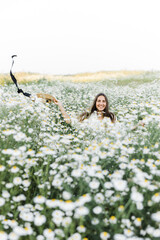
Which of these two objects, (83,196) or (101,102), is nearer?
(83,196)

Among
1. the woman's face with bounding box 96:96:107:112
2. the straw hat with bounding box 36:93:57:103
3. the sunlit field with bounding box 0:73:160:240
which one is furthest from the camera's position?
the straw hat with bounding box 36:93:57:103

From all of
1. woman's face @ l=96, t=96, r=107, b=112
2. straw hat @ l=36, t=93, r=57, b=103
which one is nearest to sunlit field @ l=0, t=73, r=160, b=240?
woman's face @ l=96, t=96, r=107, b=112

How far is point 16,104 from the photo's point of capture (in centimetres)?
472

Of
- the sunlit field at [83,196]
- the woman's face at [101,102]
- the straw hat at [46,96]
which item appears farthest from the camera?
the straw hat at [46,96]

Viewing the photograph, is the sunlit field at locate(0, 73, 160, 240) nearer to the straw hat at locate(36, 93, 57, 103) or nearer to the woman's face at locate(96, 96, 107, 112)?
the woman's face at locate(96, 96, 107, 112)

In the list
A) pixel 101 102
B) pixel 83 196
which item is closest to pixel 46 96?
pixel 101 102

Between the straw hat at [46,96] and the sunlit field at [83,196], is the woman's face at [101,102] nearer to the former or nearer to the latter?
the straw hat at [46,96]

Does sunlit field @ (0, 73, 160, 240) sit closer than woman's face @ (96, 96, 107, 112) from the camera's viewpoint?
Yes

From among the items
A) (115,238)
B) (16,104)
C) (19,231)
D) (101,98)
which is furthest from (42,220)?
(101,98)

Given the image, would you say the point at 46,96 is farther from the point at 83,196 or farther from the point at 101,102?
the point at 83,196

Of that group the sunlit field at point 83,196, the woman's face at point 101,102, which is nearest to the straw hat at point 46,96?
the woman's face at point 101,102

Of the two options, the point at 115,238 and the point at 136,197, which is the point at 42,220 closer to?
the point at 115,238

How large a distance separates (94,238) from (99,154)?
87 cm

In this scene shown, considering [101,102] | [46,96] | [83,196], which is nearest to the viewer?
[83,196]
